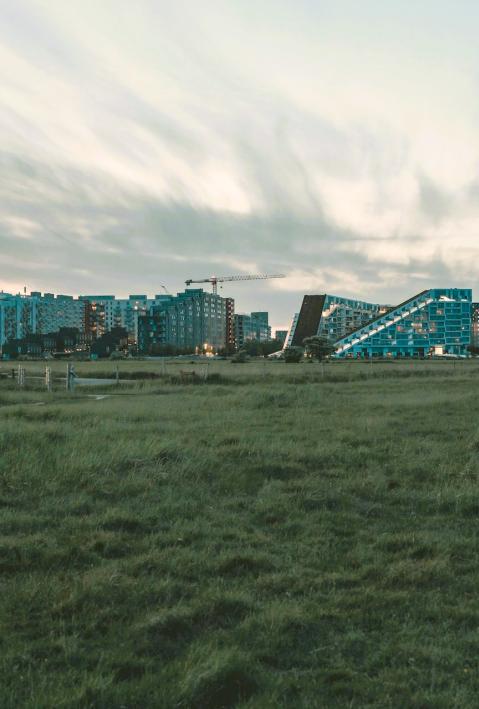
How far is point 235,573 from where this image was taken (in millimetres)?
7648

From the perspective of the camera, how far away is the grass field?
5113 millimetres

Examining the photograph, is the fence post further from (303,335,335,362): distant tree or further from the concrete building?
the concrete building

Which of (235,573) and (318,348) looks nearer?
(235,573)

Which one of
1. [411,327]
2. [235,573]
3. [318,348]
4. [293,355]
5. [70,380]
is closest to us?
[235,573]

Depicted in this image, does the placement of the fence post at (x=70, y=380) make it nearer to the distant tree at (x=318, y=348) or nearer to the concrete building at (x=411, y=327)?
the distant tree at (x=318, y=348)

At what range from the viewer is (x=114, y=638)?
19.1 feet

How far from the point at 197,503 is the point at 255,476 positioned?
2.56 meters

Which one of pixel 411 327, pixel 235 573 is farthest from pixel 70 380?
pixel 411 327

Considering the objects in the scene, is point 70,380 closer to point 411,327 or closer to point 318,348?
point 318,348

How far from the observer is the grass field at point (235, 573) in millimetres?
5113

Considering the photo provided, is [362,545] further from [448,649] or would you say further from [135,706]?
[135,706]

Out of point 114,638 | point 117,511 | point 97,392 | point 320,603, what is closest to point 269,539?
point 320,603

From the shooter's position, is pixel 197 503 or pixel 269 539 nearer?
pixel 269 539

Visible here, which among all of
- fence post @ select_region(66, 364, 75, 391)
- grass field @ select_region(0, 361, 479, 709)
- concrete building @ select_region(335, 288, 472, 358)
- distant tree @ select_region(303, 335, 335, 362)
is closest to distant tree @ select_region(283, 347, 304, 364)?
distant tree @ select_region(303, 335, 335, 362)
